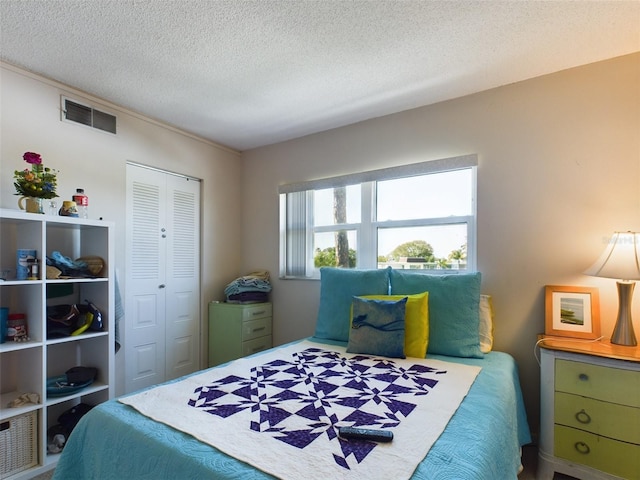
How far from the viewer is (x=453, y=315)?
215 cm

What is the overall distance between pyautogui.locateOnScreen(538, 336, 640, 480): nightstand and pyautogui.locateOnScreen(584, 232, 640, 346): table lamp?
0.30 feet

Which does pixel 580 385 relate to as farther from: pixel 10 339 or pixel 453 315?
pixel 10 339

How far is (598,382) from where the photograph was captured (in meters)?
1.70

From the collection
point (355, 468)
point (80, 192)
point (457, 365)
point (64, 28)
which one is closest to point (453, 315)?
point (457, 365)

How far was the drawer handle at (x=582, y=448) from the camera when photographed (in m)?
1.71

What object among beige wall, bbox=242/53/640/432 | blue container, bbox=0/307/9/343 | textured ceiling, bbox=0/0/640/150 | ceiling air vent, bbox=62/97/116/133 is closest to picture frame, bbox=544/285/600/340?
beige wall, bbox=242/53/640/432

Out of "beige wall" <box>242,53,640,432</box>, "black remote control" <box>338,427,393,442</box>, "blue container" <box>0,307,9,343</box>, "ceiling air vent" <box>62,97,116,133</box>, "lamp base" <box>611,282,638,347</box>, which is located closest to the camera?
"black remote control" <box>338,427,393,442</box>

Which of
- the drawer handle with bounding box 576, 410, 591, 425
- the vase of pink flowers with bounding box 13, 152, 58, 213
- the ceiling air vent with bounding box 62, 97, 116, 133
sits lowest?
the drawer handle with bounding box 576, 410, 591, 425

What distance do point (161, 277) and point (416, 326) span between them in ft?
7.44

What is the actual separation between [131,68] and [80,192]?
90 cm

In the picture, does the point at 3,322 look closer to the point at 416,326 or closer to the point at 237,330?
the point at 237,330

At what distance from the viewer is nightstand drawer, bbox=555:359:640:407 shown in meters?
1.62

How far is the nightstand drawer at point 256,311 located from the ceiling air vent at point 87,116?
1.91 m

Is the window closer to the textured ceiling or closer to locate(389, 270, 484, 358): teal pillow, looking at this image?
locate(389, 270, 484, 358): teal pillow
